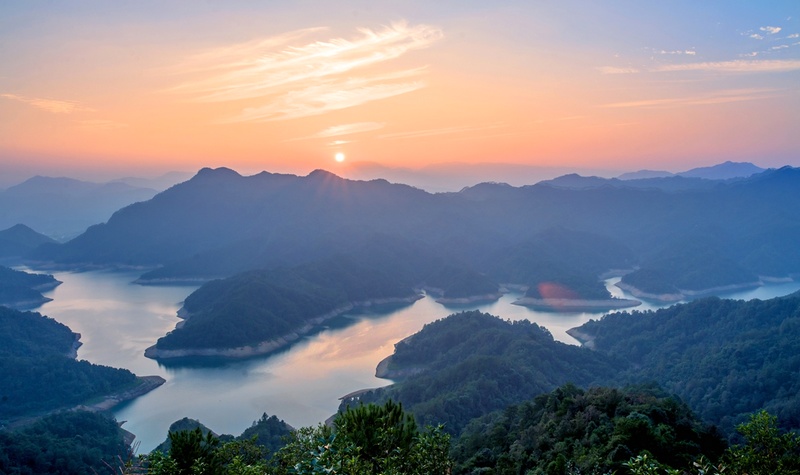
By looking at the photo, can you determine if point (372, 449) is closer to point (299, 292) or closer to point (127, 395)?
point (127, 395)

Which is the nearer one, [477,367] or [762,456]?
[762,456]

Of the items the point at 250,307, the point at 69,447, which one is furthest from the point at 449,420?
the point at 250,307

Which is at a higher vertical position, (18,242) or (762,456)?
(18,242)

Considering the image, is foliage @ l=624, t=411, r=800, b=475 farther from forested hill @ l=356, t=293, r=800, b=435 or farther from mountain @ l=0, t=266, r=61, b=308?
mountain @ l=0, t=266, r=61, b=308

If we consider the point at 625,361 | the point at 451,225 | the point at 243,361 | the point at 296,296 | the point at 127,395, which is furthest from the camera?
the point at 451,225

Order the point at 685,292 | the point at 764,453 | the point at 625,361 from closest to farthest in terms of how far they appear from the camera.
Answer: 1. the point at 764,453
2. the point at 625,361
3. the point at 685,292

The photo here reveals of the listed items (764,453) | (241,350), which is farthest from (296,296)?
(764,453)

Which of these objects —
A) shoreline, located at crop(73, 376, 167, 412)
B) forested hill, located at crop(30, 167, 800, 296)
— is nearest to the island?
shoreline, located at crop(73, 376, 167, 412)
